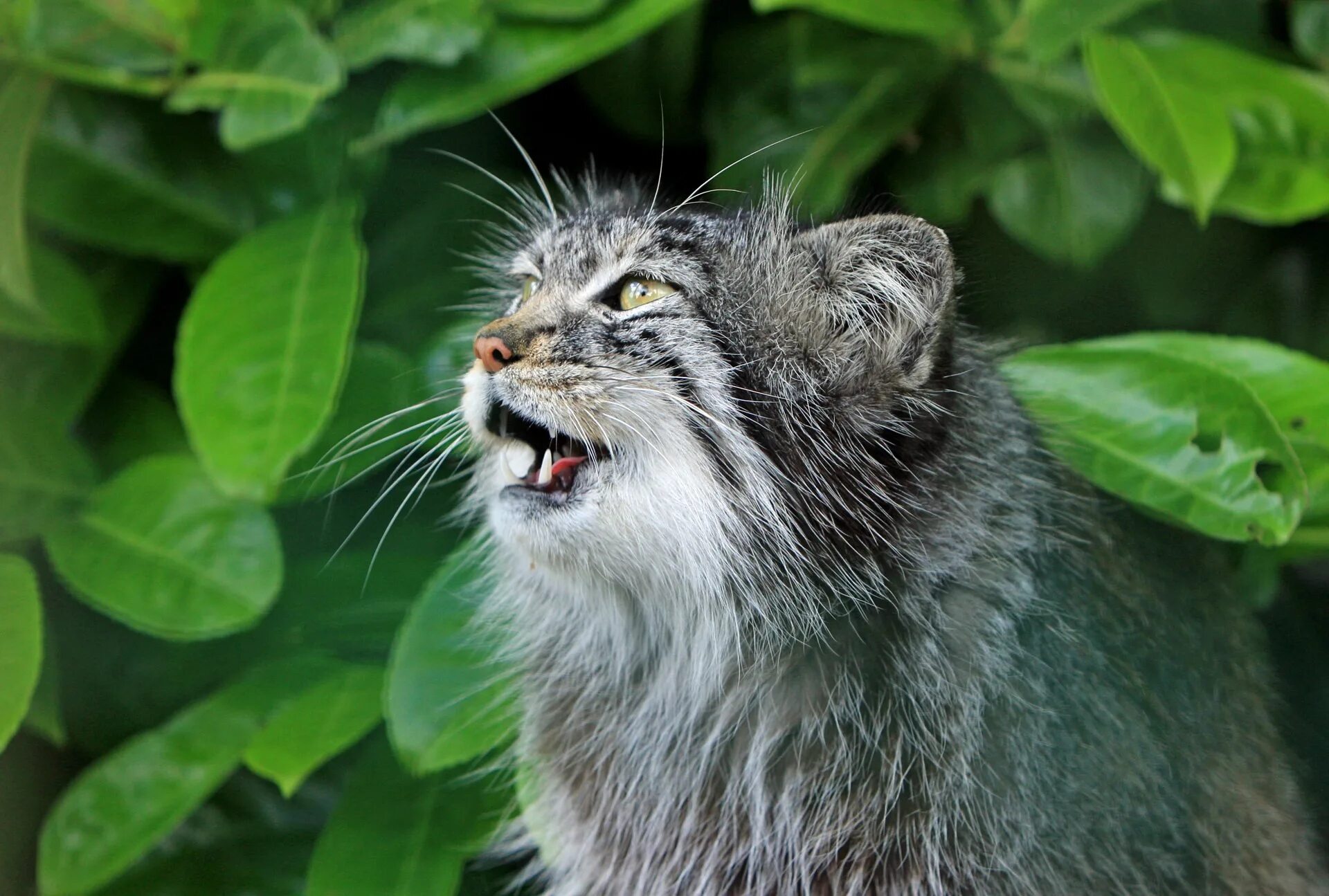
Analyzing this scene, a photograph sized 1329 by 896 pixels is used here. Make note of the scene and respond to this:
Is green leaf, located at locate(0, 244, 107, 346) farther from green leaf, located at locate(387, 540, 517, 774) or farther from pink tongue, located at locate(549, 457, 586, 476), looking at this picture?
pink tongue, located at locate(549, 457, 586, 476)

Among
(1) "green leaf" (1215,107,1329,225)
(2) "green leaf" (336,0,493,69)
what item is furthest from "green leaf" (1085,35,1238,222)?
(2) "green leaf" (336,0,493,69)

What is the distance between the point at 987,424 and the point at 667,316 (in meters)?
0.38

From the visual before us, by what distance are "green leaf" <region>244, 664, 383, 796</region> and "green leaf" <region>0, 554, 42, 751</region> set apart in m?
0.25

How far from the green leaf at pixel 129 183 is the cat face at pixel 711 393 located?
0.75 meters

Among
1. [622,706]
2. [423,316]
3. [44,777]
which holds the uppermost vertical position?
[423,316]

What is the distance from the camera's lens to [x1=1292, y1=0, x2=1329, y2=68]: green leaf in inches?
71.1

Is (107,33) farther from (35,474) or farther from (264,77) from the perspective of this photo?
(35,474)

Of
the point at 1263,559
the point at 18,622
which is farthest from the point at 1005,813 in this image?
the point at 18,622

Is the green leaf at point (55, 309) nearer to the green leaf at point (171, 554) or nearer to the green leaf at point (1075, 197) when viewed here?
the green leaf at point (171, 554)

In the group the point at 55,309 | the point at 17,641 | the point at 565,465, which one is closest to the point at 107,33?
the point at 55,309

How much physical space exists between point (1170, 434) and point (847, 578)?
0.45 meters

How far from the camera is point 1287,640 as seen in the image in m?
1.58

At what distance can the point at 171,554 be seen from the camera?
4.74ft

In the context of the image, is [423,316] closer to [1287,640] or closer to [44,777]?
[44,777]
